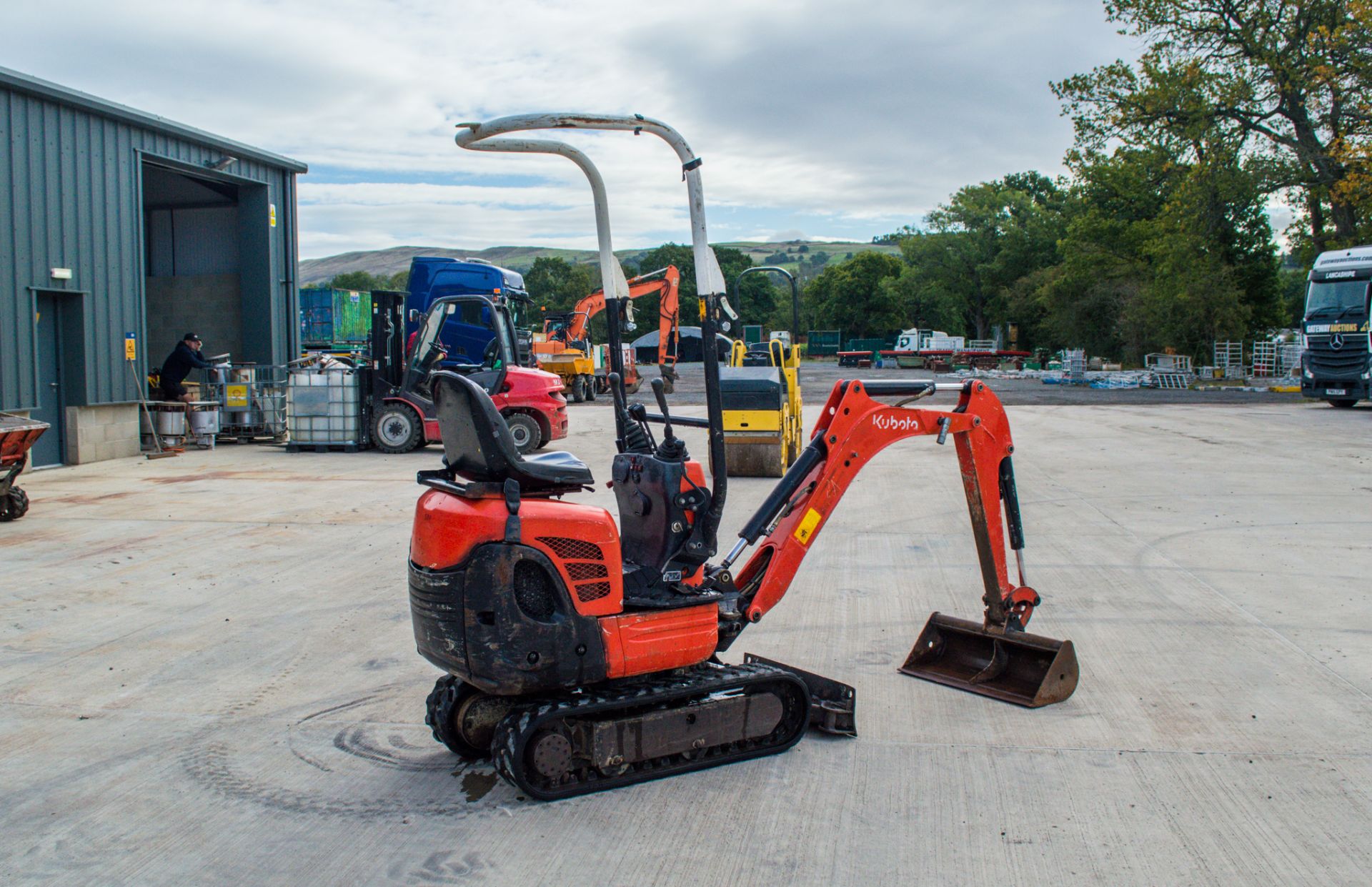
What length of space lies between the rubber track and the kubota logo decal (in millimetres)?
1324

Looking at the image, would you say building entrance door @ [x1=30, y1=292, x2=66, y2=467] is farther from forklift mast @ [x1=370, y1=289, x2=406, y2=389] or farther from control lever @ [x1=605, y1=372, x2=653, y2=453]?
control lever @ [x1=605, y1=372, x2=653, y2=453]

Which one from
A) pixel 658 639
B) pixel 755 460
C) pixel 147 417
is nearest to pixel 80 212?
pixel 147 417

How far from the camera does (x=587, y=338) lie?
31469mm

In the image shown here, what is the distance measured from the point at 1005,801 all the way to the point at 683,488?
182 centimetres

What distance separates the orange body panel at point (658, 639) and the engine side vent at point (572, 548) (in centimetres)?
27

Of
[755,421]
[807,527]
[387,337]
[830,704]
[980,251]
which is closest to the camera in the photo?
[830,704]

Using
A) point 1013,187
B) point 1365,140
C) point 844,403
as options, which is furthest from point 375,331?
point 1013,187

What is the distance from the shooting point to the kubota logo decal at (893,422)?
520 cm

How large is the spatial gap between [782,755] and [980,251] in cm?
6762

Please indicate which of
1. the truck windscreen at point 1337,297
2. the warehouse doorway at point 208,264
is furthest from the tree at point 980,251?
the warehouse doorway at point 208,264

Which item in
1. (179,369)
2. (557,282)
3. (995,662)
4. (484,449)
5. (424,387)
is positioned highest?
(557,282)

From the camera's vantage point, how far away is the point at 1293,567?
27.0 ft

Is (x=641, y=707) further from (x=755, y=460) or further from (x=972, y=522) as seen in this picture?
(x=755, y=460)

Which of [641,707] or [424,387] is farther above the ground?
[424,387]
